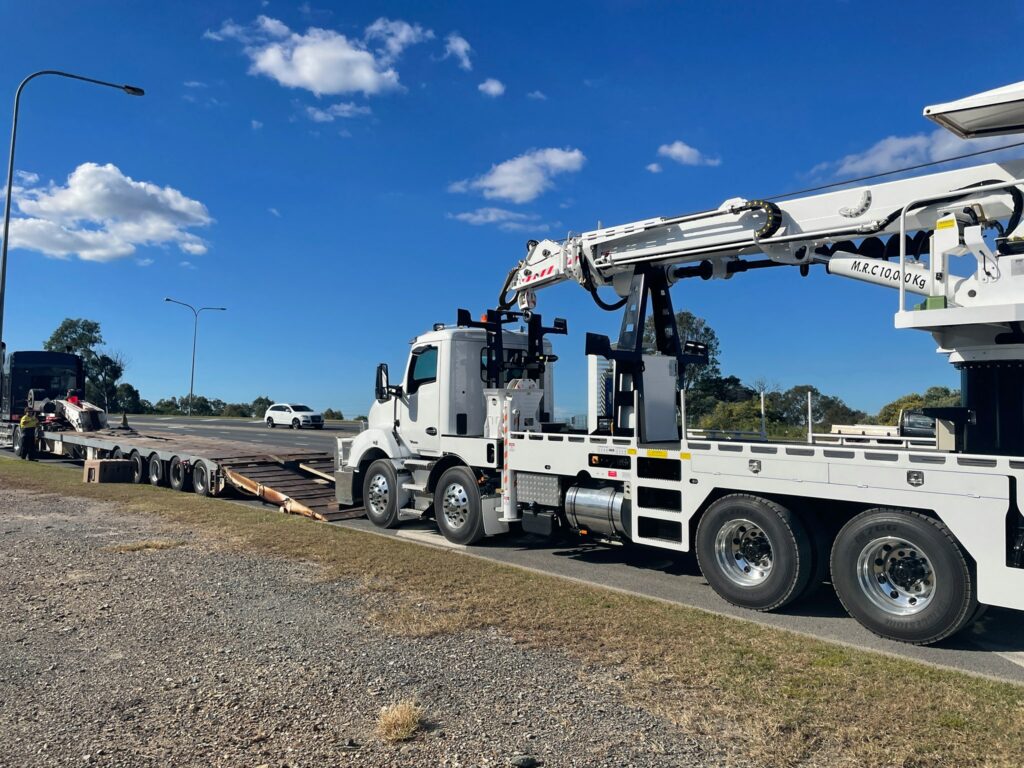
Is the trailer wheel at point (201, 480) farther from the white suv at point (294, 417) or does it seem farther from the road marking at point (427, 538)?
the white suv at point (294, 417)

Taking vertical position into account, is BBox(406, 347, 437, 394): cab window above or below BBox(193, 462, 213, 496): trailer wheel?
above

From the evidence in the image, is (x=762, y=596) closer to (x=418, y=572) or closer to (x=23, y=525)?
(x=418, y=572)

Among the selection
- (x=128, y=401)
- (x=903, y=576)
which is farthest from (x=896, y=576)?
(x=128, y=401)

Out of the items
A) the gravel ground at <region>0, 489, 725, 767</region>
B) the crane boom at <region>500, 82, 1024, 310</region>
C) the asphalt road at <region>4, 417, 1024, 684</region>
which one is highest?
the crane boom at <region>500, 82, 1024, 310</region>

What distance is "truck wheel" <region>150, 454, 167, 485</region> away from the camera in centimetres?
1620

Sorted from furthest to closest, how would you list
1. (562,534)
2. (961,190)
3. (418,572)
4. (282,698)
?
1. (562,534)
2. (418,572)
3. (961,190)
4. (282,698)

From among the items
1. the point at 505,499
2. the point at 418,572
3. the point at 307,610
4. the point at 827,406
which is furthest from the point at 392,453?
the point at 827,406

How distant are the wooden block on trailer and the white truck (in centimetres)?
939

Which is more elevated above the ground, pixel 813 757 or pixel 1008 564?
pixel 1008 564

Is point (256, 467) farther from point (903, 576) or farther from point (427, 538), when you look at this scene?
point (903, 576)

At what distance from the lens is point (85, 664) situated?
5027 millimetres

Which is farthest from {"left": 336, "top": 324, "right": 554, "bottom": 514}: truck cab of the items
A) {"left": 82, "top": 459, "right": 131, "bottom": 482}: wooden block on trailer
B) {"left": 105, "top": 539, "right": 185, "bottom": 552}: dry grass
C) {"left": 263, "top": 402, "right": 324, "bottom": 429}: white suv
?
{"left": 263, "top": 402, "right": 324, "bottom": 429}: white suv

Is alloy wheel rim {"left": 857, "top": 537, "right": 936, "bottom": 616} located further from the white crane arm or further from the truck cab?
the truck cab

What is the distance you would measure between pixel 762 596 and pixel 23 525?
10.3 metres
